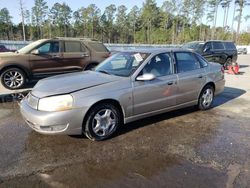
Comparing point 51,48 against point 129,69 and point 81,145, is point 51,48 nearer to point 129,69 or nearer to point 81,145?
point 129,69

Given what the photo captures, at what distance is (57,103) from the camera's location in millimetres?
4078

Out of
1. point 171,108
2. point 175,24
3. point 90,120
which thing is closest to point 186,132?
point 171,108

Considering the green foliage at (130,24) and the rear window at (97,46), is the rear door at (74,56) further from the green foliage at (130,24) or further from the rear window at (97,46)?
the green foliage at (130,24)

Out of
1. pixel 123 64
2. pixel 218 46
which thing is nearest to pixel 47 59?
pixel 123 64

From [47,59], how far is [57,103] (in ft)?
18.0

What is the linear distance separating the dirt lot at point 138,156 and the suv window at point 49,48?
3.91 m

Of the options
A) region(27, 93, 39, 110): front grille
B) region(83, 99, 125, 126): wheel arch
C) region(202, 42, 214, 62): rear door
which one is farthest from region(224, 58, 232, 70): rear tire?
region(27, 93, 39, 110): front grille

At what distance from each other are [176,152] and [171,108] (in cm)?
152

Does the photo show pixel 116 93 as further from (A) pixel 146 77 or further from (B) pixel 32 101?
(B) pixel 32 101

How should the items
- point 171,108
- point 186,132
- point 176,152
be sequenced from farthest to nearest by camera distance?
point 171,108
point 186,132
point 176,152

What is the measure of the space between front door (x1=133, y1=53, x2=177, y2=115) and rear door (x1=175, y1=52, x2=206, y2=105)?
0.21 metres

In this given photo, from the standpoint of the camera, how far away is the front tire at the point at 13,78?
8586 mm

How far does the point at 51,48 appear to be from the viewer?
9.29m

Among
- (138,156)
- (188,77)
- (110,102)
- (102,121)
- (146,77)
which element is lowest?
(138,156)
